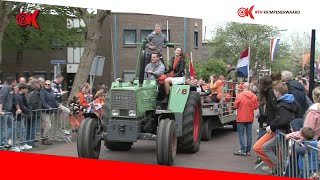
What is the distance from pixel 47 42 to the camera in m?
34.2

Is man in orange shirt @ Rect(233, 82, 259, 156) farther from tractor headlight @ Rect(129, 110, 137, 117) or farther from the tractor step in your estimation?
tractor headlight @ Rect(129, 110, 137, 117)

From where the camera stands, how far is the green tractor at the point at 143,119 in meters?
7.93

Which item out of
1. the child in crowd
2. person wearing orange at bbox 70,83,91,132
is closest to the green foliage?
person wearing orange at bbox 70,83,91,132

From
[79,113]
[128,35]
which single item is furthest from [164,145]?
[128,35]

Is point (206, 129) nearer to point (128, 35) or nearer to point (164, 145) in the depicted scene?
point (164, 145)

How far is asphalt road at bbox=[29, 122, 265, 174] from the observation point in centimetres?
846

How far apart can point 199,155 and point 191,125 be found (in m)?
0.81

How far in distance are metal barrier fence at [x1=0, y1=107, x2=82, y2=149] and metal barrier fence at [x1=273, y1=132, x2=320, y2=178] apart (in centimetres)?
562

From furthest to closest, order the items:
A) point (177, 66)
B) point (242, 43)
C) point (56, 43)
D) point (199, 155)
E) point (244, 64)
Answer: point (242, 43) < point (56, 43) < point (244, 64) < point (177, 66) < point (199, 155)

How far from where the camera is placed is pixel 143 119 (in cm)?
842

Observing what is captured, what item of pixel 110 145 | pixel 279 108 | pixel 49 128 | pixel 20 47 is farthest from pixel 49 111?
pixel 20 47

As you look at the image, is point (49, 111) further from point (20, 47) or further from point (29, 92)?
point (20, 47)

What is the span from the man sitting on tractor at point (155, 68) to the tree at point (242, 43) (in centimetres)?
3827

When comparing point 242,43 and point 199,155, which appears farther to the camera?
point 242,43
